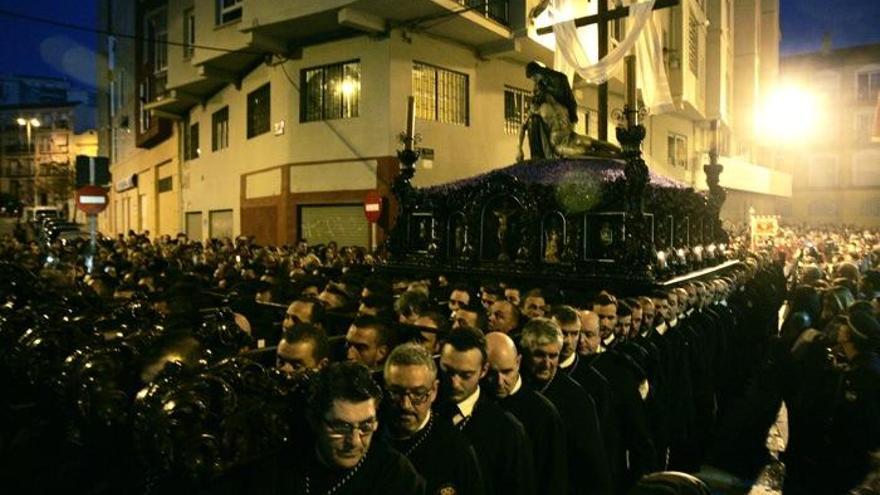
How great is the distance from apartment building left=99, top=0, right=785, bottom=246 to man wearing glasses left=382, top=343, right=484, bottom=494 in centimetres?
1280

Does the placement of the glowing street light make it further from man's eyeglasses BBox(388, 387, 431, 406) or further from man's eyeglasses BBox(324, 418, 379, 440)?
man's eyeglasses BBox(324, 418, 379, 440)

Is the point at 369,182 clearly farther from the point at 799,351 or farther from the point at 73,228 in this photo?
the point at 73,228

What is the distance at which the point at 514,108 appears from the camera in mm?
19375

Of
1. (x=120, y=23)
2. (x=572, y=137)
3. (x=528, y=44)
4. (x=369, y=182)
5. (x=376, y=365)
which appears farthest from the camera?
(x=120, y=23)

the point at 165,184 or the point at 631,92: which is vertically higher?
the point at 165,184

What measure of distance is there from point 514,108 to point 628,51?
8243mm

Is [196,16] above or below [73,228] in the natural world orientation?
above

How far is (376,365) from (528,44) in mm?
15501

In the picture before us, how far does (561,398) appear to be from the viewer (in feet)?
13.4

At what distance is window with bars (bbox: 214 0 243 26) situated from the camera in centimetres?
1880

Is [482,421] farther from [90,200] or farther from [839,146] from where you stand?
[839,146]

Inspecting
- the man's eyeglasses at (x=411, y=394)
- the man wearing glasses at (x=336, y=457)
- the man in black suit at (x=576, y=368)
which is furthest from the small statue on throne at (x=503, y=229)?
the man wearing glasses at (x=336, y=457)

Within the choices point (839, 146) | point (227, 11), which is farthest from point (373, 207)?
point (839, 146)

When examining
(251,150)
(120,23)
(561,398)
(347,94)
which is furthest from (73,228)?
(561,398)
